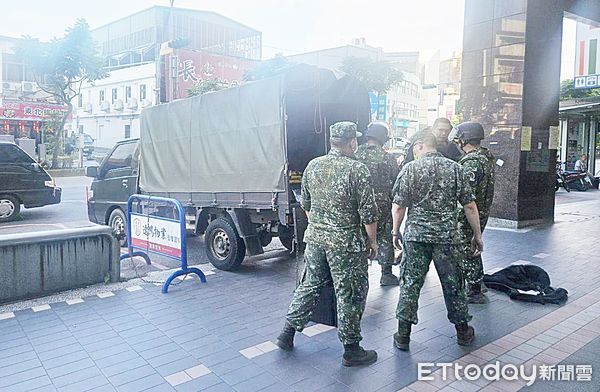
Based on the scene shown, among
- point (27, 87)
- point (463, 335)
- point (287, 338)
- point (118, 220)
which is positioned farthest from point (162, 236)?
point (27, 87)

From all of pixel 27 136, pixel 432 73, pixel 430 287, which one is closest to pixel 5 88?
pixel 27 136

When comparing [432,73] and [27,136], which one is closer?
[27,136]

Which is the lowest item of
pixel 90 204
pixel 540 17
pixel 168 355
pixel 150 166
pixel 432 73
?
pixel 168 355

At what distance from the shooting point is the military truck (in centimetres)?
614

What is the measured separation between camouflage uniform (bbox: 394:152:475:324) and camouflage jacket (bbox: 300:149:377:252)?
46cm

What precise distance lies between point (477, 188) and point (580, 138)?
69.0 ft

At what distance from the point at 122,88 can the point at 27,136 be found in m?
10.8

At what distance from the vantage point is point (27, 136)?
31.1 m

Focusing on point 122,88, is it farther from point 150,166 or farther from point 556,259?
point 556,259

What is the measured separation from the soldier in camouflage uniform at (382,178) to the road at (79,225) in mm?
1902

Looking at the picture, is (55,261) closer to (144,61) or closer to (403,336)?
(403,336)

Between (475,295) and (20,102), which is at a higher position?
(20,102)

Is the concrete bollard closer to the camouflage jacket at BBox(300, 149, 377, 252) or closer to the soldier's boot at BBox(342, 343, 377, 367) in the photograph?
the camouflage jacket at BBox(300, 149, 377, 252)

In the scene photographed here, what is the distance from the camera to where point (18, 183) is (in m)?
11.6
